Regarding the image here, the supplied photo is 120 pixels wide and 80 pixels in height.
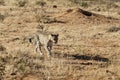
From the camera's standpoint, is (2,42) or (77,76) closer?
(77,76)

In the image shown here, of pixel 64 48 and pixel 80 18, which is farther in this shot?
pixel 80 18

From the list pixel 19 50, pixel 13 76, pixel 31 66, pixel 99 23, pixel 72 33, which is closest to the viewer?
pixel 13 76

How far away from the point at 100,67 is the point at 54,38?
6.78 feet

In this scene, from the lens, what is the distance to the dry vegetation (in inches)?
495

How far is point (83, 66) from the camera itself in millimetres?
13797

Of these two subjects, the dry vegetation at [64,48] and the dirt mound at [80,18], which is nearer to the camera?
the dry vegetation at [64,48]

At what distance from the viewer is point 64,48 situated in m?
17.1

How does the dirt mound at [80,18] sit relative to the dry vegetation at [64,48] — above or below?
below

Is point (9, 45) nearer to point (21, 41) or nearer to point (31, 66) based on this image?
point (21, 41)

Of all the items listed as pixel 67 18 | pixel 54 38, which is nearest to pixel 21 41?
pixel 54 38

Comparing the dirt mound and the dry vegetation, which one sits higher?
the dry vegetation

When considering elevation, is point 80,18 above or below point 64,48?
below

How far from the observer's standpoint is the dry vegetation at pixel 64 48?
1257cm

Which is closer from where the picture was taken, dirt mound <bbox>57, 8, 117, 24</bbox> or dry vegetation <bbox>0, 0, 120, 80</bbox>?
dry vegetation <bbox>0, 0, 120, 80</bbox>
